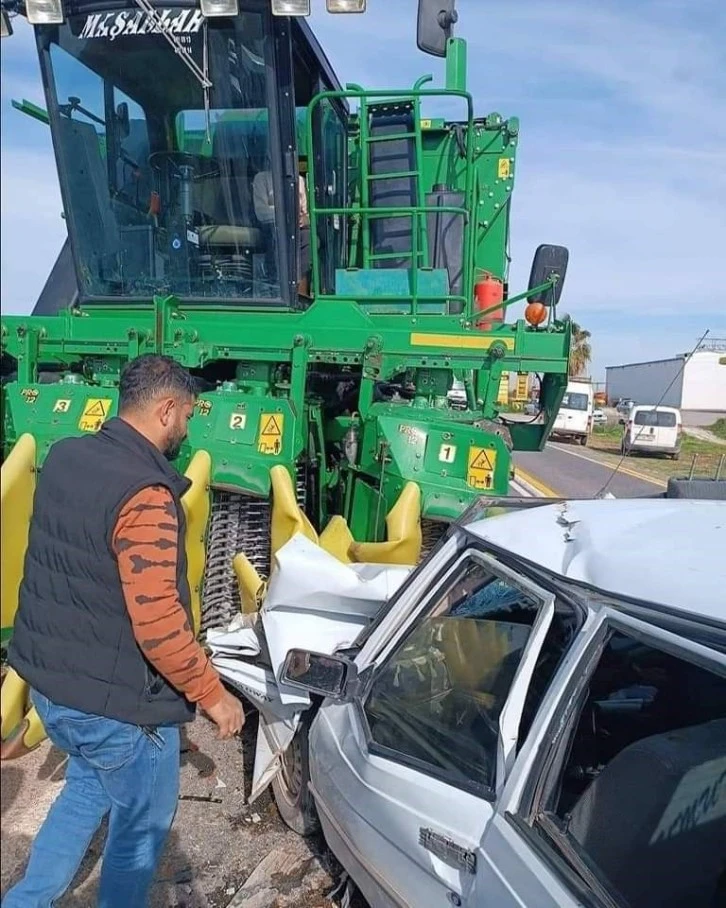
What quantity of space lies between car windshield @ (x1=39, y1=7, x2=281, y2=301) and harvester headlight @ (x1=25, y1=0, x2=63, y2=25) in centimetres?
41

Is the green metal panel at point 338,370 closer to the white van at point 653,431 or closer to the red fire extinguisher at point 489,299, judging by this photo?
the red fire extinguisher at point 489,299

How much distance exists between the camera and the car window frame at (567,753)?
5.60 feet

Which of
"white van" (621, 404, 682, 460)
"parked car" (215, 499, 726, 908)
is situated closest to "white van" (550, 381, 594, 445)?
"white van" (621, 404, 682, 460)

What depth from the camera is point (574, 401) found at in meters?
7.22

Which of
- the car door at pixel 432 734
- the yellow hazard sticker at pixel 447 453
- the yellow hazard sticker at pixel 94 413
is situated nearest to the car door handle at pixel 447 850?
the car door at pixel 432 734

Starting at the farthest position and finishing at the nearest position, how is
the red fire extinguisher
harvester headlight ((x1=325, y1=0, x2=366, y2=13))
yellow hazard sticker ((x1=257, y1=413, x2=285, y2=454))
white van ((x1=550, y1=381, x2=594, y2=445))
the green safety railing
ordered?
white van ((x1=550, y1=381, x2=594, y2=445))
the red fire extinguisher
the green safety railing
yellow hazard sticker ((x1=257, y1=413, x2=285, y2=454))
harvester headlight ((x1=325, y1=0, x2=366, y2=13))

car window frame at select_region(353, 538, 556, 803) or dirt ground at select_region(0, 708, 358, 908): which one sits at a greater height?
car window frame at select_region(353, 538, 556, 803)

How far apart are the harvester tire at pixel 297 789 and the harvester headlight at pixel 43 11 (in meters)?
4.32

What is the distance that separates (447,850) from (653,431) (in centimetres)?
214

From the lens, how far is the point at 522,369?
5562 mm

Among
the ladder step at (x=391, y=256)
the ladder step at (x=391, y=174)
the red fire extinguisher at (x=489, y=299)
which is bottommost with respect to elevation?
the red fire extinguisher at (x=489, y=299)

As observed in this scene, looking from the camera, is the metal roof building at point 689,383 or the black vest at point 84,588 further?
the metal roof building at point 689,383

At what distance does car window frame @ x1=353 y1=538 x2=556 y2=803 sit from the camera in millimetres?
1955

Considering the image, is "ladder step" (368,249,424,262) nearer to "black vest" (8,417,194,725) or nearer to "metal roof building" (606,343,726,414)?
"metal roof building" (606,343,726,414)
